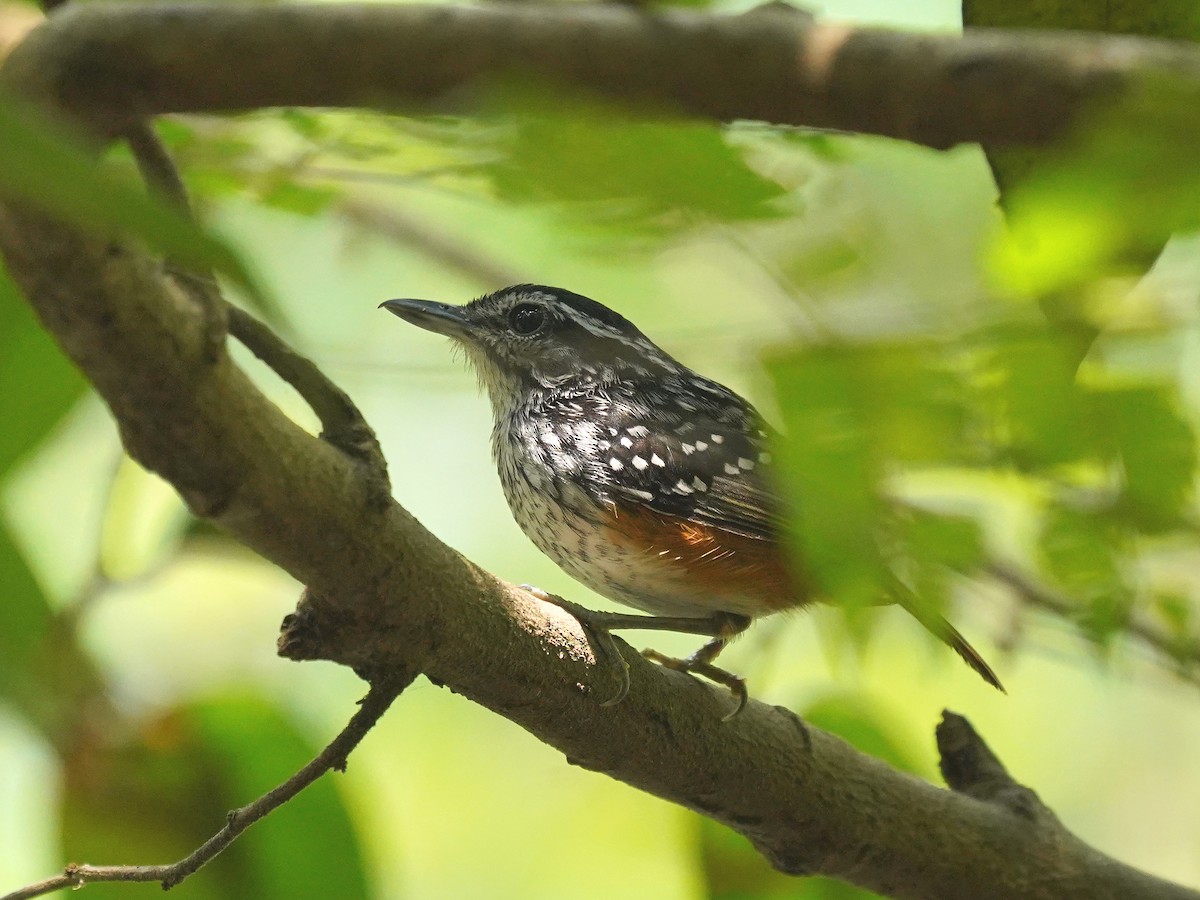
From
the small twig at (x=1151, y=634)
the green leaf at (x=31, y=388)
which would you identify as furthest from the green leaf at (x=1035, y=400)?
the green leaf at (x=31, y=388)

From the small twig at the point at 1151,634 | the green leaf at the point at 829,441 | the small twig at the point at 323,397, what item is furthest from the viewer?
the small twig at the point at 1151,634

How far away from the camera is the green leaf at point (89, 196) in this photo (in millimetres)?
773

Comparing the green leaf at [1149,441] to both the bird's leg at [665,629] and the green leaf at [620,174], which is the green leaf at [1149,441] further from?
the bird's leg at [665,629]

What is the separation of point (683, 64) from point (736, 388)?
2.68 m

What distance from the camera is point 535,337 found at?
432 centimetres

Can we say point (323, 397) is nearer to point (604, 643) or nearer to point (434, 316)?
point (604, 643)

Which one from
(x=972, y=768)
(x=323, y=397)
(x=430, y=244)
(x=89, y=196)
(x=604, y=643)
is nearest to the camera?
(x=89, y=196)

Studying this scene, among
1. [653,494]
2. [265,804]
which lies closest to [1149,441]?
[265,804]

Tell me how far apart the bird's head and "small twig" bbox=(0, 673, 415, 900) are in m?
1.84

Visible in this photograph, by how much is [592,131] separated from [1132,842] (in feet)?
24.0

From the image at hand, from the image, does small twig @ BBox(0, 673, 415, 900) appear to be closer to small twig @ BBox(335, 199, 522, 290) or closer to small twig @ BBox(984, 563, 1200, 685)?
small twig @ BBox(984, 563, 1200, 685)

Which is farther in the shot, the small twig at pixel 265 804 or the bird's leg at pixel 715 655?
the bird's leg at pixel 715 655

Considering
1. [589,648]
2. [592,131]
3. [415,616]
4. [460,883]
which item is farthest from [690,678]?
[460,883]

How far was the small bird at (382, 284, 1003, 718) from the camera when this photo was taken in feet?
11.6
